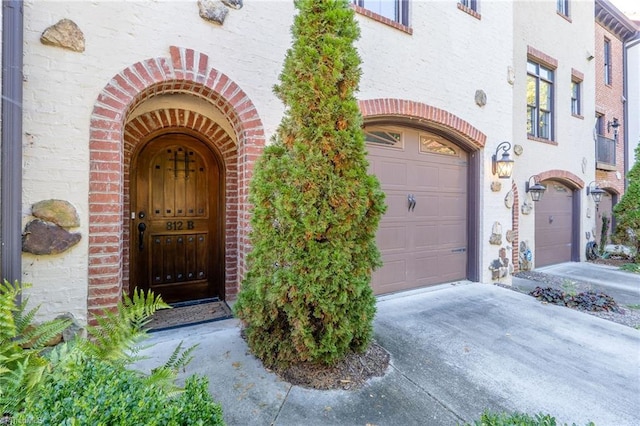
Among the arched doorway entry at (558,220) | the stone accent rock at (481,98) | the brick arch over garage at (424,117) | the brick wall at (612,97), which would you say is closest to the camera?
the brick arch over garage at (424,117)

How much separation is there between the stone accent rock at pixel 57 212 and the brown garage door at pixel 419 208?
3009mm

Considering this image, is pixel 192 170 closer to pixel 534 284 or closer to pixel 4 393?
pixel 4 393

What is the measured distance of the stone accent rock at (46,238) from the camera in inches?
88.2

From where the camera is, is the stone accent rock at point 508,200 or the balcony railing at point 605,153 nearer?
the stone accent rock at point 508,200

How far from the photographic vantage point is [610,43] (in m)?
9.09

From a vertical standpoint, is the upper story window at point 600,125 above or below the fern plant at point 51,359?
above

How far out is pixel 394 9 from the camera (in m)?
4.16

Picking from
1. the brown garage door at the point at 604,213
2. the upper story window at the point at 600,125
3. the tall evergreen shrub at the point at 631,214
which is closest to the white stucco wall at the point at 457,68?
the tall evergreen shrub at the point at 631,214

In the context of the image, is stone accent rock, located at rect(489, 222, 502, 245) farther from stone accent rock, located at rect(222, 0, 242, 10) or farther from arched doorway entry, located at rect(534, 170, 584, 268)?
stone accent rock, located at rect(222, 0, 242, 10)

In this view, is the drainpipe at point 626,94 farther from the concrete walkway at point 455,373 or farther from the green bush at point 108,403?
the green bush at point 108,403

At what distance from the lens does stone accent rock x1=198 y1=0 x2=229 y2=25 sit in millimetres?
2795

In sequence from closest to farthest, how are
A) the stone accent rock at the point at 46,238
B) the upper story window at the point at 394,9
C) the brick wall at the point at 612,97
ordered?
the stone accent rock at the point at 46,238
the upper story window at the point at 394,9
the brick wall at the point at 612,97

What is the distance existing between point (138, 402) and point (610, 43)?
13226 millimetres

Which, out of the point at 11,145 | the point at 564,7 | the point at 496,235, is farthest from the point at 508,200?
the point at 11,145
